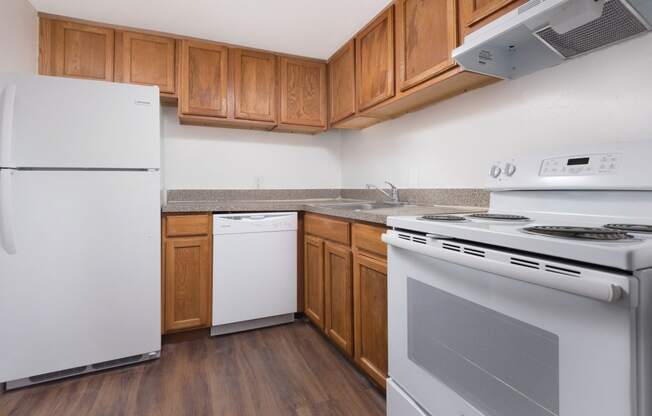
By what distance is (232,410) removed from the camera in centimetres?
147

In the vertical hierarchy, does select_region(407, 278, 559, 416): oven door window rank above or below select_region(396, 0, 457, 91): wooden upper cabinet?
below

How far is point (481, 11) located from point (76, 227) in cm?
225

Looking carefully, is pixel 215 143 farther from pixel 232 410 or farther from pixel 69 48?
pixel 232 410

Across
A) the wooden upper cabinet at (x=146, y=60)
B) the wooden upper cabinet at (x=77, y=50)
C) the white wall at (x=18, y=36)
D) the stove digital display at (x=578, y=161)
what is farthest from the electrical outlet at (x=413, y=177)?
the white wall at (x=18, y=36)

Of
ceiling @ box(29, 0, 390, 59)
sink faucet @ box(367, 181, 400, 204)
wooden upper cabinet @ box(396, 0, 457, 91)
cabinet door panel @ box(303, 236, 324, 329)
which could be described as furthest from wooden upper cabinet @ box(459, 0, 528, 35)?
cabinet door panel @ box(303, 236, 324, 329)

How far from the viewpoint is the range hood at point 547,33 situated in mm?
965

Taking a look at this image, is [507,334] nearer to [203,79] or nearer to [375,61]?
[375,61]

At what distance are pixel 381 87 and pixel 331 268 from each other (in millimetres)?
1188

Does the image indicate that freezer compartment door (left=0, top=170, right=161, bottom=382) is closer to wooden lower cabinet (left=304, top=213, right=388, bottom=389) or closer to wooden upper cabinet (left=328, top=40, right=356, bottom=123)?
wooden lower cabinet (left=304, top=213, right=388, bottom=389)

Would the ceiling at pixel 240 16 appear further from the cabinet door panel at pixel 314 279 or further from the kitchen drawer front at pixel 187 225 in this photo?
the cabinet door panel at pixel 314 279

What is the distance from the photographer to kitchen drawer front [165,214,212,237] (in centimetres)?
212

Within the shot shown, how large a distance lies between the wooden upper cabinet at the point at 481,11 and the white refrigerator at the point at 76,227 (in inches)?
67.3

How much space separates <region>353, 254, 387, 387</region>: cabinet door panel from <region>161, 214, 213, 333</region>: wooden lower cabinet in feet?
3.61

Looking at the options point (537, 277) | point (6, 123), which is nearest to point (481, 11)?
point (537, 277)
